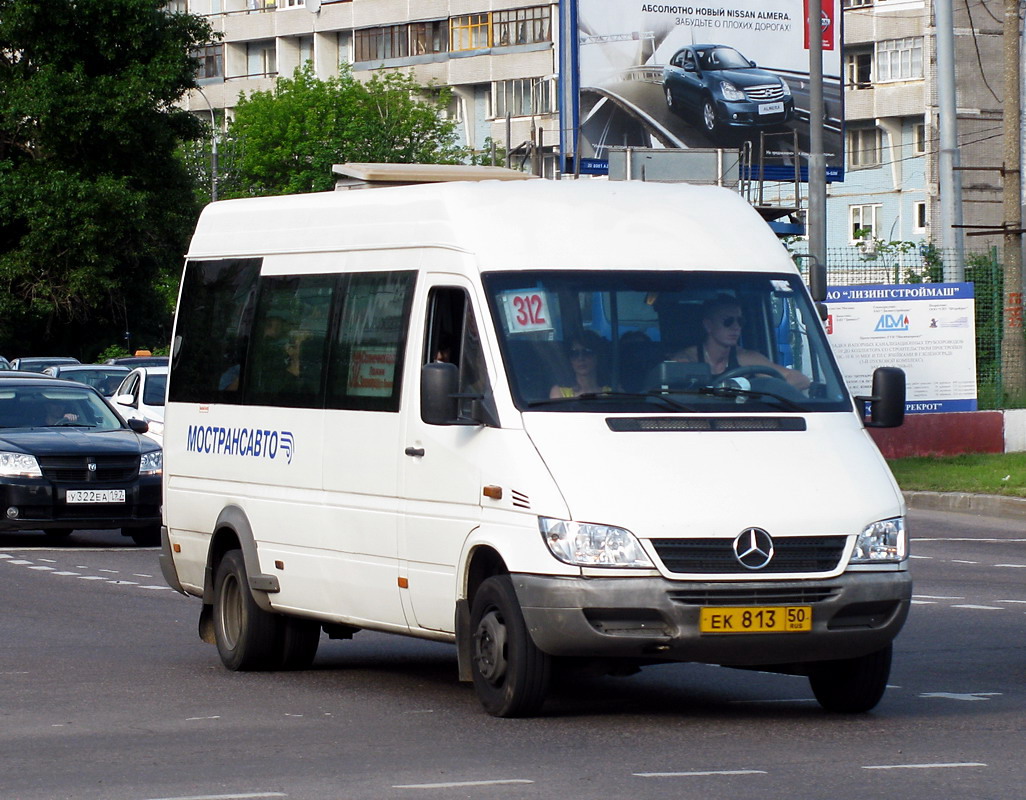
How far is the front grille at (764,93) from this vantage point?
42.2 m

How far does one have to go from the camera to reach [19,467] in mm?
20062

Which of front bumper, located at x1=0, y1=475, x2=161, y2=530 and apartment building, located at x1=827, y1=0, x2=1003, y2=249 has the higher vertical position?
apartment building, located at x1=827, y1=0, x2=1003, y2=249

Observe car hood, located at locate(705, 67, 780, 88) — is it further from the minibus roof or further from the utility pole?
the minibus roof

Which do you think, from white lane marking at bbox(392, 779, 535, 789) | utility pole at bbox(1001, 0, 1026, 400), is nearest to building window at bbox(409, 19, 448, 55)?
utility pole at bbox(1001, 0, 1026, 400)

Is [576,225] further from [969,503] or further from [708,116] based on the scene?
[708,116]

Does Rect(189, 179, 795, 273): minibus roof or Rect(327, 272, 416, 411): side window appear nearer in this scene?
Rect(189, 179, 795, 273): minibus roof

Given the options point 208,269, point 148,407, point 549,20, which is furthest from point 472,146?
point 208,269

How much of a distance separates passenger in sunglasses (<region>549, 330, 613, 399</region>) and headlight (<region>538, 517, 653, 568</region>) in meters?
0.78

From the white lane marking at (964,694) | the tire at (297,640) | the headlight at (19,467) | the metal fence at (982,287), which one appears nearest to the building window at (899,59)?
the metal fence at (982,287)

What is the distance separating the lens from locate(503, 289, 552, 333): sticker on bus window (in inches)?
374

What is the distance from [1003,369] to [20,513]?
48.0 ft

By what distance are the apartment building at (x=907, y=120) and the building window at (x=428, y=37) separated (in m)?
18.7

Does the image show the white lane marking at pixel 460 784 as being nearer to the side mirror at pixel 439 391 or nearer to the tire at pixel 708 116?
the side mirror at pixel 439 391

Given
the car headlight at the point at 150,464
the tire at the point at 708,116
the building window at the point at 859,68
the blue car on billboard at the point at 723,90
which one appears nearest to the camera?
the car headlight at the point at 150,464
